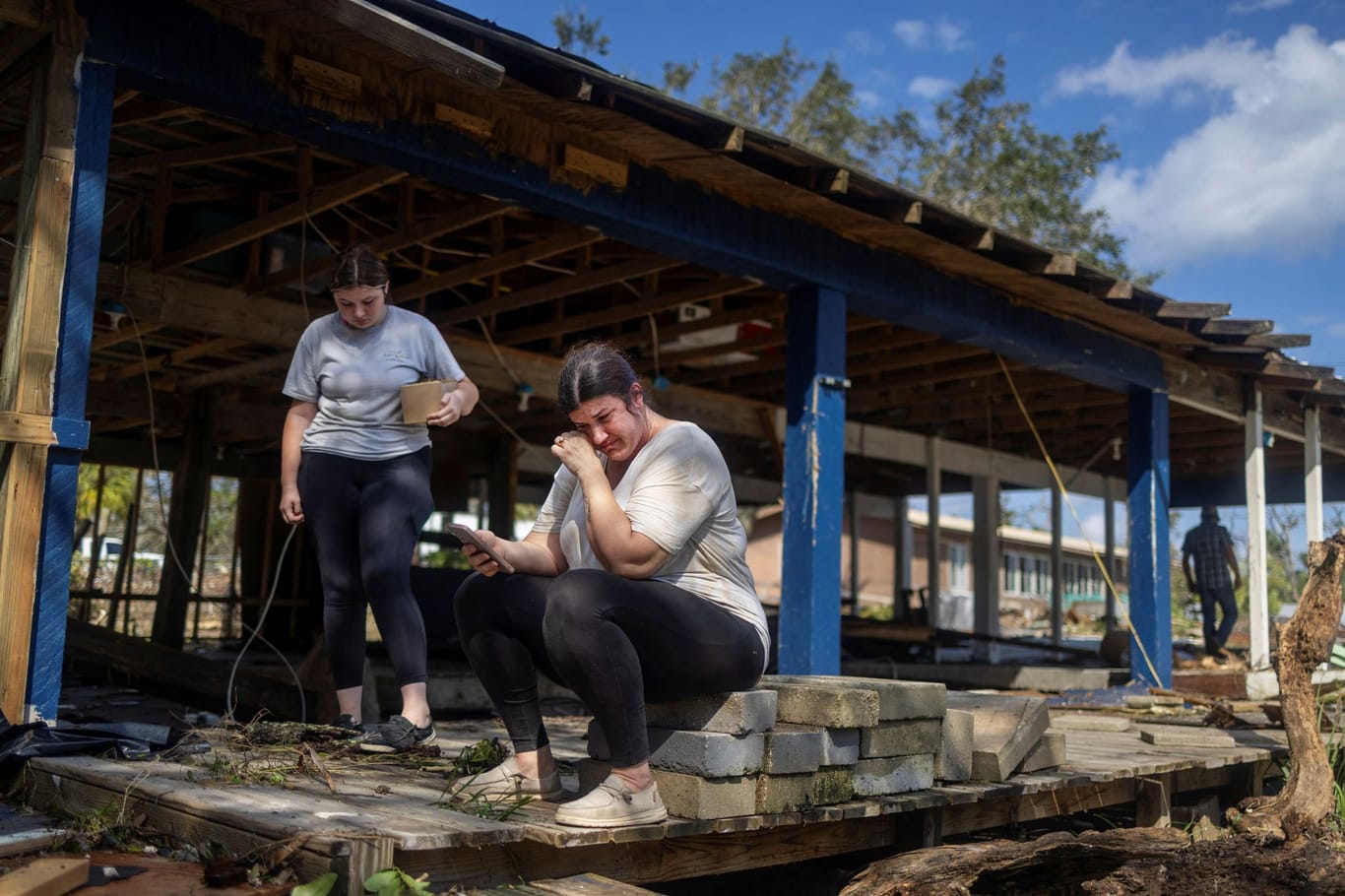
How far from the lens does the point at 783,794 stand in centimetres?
337

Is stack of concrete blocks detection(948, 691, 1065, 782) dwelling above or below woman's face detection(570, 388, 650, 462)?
below

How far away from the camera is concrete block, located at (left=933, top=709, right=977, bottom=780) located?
4062 mm

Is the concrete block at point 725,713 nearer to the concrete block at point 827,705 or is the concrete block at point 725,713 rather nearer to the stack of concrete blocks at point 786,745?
the stack of concrete blocks at point 786,745

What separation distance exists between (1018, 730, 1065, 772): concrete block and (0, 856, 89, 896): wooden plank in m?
3.29

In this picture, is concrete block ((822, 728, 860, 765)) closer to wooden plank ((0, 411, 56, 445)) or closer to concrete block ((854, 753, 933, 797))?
concrete block ((854, 753, 933, 797))

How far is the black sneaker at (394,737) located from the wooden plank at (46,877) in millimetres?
1296

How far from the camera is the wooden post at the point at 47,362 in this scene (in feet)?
12.7

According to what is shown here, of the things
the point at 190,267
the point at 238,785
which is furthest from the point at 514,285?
the point at 238,785

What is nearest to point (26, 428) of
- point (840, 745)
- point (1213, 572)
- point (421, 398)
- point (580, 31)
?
point (421, 398)

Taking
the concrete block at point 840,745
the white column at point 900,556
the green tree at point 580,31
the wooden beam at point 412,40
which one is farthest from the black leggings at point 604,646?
the green tree at point 580,31

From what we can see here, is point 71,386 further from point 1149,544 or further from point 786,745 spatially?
point 1149,544

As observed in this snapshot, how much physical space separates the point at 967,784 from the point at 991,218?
2582cm

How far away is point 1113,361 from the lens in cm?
916

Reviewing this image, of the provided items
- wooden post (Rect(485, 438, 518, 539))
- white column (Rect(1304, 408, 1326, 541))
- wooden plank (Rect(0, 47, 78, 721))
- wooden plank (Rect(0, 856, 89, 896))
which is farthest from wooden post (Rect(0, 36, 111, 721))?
white column (Rect(1304, 408, 1326, 541))
